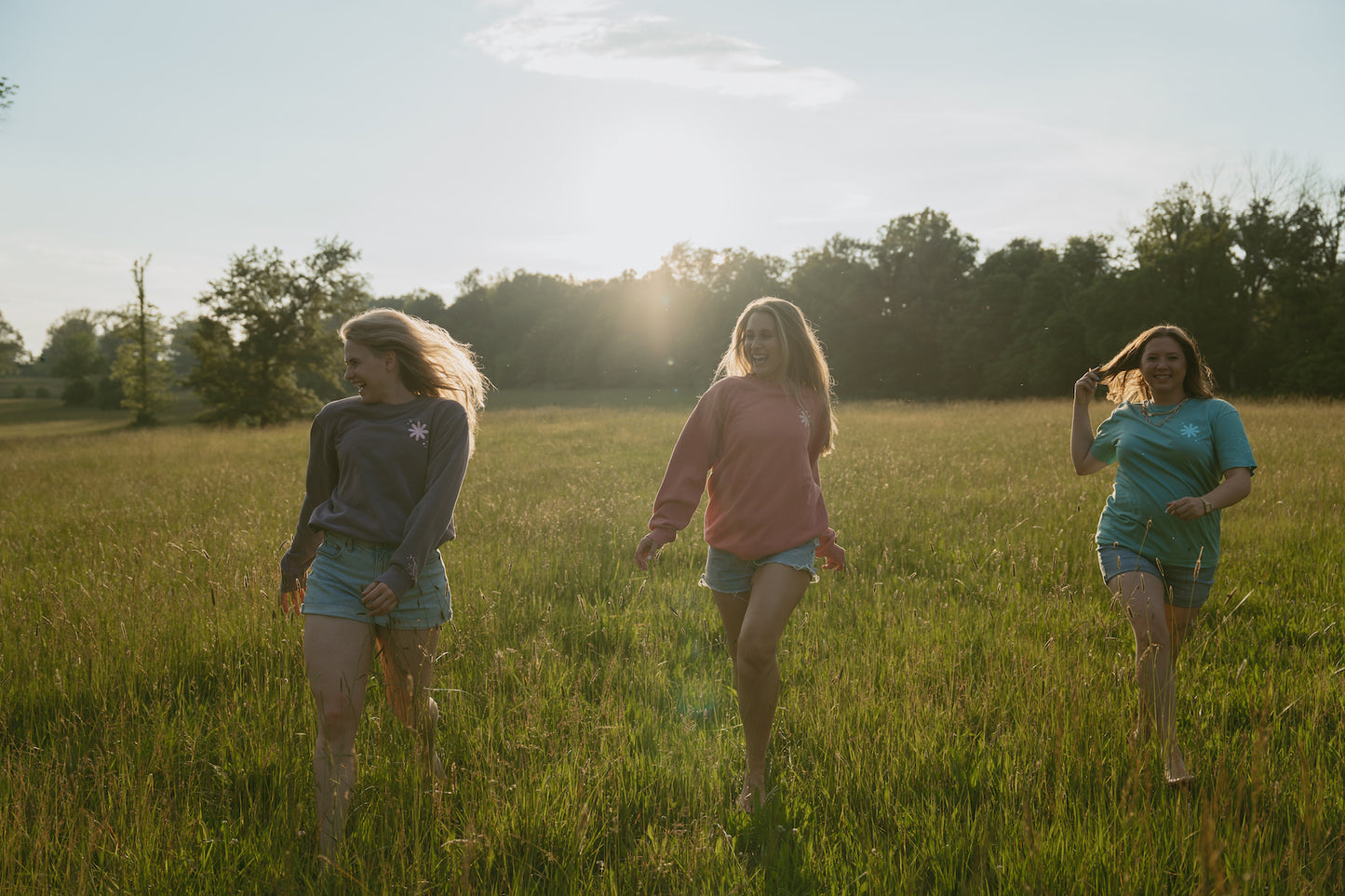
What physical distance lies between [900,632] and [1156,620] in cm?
160

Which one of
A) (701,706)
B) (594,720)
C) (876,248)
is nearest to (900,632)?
(701,706)

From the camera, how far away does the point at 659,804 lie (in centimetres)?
293

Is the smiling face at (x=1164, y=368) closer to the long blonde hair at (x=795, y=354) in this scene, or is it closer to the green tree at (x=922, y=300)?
the long blonde hair at (x=795, y=354)

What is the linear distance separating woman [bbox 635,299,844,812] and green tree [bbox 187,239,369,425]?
44.2 meters

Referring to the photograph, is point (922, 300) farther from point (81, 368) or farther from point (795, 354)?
point (81, 368)

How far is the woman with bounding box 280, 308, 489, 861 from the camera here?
268 cm

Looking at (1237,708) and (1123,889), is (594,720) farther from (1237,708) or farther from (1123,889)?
(1237,708)

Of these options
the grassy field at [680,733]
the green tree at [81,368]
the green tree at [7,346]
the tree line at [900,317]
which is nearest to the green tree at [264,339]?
the tree line at [900,317]

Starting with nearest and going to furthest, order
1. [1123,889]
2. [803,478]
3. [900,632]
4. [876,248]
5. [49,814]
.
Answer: [1123,889] < [49,814] < [803,478] < [900,632] < [876,248]

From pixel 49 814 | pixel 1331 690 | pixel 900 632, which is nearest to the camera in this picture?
pixel 49 814

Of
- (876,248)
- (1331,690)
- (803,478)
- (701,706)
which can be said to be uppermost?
(876,248)

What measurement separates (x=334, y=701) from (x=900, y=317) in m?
63.0

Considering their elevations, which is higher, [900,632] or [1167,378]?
[1167,378]

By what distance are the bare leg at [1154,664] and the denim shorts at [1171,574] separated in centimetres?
5
